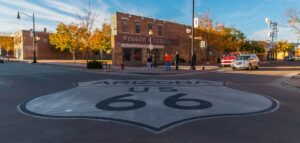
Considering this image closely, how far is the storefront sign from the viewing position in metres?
32.3

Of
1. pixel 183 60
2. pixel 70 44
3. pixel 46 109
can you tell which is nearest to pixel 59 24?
pixel 70 44

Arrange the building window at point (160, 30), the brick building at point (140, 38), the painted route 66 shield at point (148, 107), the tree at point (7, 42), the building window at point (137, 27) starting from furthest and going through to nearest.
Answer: the tree at point (7, 42) < the building window at point (160, 30) < the building window at point (137, 27) < the brick building at point (140, 38) < the painted route 66 shield at point (148, 107)

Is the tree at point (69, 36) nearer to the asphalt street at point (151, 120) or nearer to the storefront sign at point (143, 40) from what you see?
the storefront sign at point (143, 40)

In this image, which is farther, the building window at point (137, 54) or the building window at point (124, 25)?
the building window at point (137, 54)

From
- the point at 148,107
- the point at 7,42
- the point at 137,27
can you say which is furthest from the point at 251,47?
the point at 7,42

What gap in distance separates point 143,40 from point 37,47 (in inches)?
1522

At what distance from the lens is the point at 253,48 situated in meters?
65.8

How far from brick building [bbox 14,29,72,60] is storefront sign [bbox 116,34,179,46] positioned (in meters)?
36.5

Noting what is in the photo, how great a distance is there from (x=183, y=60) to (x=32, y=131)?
132 ft

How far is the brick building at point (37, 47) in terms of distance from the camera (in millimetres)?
60719

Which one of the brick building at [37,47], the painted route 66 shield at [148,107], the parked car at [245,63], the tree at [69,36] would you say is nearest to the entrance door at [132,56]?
the tree at [69,36]

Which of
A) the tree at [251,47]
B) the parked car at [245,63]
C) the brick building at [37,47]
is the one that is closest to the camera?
the parked car at [245,63]

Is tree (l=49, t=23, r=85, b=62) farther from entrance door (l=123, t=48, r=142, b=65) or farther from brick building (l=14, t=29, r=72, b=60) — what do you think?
brick building (l=14, t=29, r=72, b=60)

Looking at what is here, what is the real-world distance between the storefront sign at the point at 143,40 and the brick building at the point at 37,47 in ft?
120
